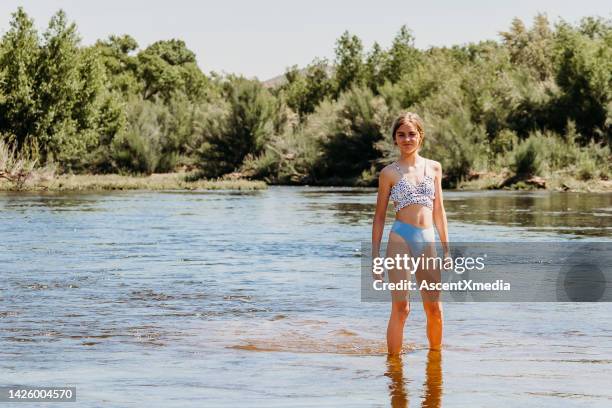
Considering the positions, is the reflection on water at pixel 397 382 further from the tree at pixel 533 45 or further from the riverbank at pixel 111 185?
the tree at pixel 533 45

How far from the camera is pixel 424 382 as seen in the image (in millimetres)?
8320

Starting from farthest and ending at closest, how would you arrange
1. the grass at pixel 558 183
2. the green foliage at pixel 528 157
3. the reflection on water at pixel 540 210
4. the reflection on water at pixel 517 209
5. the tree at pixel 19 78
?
the tree at pixel 19 78, the green foliage at pixel 528 157, the grass at pixel 558 183, the reflection on water at pixel 517 209, the reflection on water at pixel 540 210

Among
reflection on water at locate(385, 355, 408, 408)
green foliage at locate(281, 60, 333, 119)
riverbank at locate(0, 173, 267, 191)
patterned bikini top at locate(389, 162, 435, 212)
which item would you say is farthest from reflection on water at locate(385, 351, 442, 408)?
green foliage at locate(281, 60, 333, 119)

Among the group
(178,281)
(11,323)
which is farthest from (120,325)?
(178,281)

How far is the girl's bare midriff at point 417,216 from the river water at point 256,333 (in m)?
1.15

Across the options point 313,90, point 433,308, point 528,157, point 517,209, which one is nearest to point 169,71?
point 313,90

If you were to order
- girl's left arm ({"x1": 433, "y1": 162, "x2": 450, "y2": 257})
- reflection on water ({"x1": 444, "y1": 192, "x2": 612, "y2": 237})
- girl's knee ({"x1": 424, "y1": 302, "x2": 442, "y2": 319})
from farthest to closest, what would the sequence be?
reflection on water ({"x1": 444, "y1": 192, "x2": 612, "y2": 237})
girl's knee ({"x1": 424, "y1": 302, "x2": 442, "y2": 319})
girl's left arm ({"x1": 433, "y1": 162, "x2": 450, "y2": 257})

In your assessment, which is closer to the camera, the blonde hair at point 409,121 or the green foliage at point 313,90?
the blonde hair at point 409,121

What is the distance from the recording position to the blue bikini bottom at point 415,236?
29.2ft

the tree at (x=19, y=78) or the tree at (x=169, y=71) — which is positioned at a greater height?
the tree at (x=169, y=71)

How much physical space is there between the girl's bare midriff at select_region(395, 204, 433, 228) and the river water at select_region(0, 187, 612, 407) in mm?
1151

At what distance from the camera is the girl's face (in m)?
8.92

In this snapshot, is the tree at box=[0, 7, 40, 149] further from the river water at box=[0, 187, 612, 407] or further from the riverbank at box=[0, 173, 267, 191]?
the river water at box=[0, 187, 612, 407]

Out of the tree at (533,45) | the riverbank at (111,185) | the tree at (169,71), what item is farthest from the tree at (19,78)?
the tree at (169,71)
